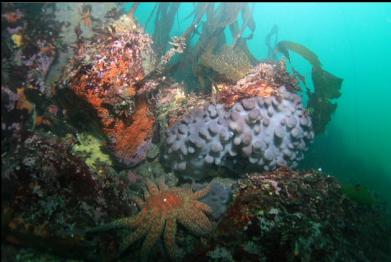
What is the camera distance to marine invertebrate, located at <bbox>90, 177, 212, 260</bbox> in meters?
3.62

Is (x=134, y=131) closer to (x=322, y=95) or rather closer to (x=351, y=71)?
(x=322, y=95)

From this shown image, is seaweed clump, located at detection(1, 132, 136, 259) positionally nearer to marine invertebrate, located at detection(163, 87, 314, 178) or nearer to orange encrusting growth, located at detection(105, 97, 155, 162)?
orange encrusting growth, located at detection(105, 97, 155, 162)

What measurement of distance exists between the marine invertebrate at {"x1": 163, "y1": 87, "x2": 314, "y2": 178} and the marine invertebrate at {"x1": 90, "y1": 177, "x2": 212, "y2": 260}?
Answer: 699 mm

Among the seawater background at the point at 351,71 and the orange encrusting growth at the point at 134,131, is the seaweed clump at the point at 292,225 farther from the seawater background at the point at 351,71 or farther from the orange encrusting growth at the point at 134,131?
the seawater background at the point at 351,71

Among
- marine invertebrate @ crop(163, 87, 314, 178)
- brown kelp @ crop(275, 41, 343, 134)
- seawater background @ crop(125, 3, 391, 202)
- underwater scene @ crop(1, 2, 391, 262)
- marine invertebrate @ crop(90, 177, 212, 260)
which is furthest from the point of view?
seawater background @ crop(125, 3, 391, 202)

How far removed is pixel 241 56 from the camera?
6.06 meters

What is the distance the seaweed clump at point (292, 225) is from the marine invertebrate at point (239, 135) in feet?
2.28

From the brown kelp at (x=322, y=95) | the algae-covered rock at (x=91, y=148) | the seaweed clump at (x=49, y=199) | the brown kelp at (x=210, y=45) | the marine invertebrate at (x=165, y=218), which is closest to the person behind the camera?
the seaweed clump at (x=49, y=199)

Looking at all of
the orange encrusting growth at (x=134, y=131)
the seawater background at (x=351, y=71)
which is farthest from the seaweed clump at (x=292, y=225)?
the seawater background at (x=351, y=71)

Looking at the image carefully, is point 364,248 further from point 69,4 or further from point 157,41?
point 157,41

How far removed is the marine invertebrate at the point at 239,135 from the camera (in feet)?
15.2

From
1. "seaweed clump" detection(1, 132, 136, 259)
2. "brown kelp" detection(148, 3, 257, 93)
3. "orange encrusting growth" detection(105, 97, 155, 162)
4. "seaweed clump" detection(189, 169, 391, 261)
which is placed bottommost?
"seaweed clump" detection(189, 169, 391, 261)

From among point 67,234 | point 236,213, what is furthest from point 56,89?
point 236,213

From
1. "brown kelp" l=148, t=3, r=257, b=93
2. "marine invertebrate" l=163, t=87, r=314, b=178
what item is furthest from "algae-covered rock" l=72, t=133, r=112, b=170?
"brown kelp" l=148, t=3, r=257, b=93
